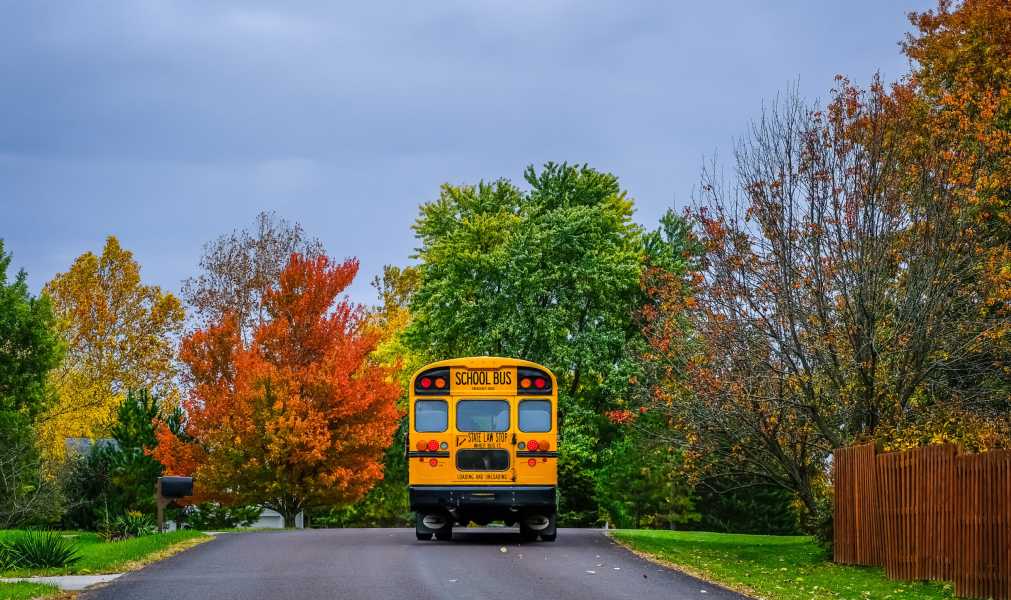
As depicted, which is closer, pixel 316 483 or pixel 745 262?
pixel 745 262

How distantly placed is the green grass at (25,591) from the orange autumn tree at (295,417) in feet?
59.3

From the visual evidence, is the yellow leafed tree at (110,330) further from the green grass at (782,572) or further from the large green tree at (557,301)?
the green grass at (782,572)

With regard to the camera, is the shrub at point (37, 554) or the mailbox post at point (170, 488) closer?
the shrub at point (37, 554)

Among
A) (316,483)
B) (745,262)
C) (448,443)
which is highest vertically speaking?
(745,262)

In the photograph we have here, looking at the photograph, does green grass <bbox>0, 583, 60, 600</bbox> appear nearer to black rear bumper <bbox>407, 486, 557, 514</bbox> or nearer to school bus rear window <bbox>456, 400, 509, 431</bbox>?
black rear bumper <bbox>407, 486, 557, 514</bbox>

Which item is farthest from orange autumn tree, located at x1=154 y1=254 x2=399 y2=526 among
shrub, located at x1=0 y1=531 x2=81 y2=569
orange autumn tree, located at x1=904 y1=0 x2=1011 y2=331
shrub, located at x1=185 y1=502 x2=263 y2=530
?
orange autumn tree, located at x1=904 y1=0 x2=1011 y2=331

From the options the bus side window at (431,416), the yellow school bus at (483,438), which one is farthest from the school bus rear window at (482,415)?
the bus side window at (431,416)

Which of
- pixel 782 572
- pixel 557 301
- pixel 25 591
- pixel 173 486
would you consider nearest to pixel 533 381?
pixel 782 572

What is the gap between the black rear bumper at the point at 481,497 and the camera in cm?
2078

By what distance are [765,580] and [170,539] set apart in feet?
34.5

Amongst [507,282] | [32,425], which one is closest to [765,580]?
[507,282]

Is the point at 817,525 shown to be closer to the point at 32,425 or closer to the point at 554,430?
the point at 554,430

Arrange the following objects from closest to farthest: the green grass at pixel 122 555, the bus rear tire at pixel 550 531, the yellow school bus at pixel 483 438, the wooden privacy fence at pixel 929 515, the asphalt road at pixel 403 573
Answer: the wooden privacy fence at pixel 929 515
the asphalt road at pixel 403 573
the green grass at pixel 122 555
the yellow school bus at pixel 483 438
the bus rear tire at pixel 550 531

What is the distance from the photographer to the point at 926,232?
1842cm
